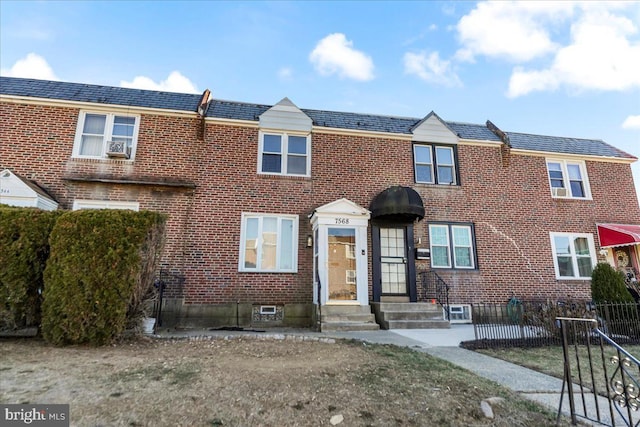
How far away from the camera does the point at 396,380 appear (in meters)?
4.00

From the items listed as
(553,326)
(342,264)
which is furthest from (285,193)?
(553,326)

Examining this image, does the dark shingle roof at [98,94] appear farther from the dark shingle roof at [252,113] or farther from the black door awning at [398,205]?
the black door awning at [398,205]

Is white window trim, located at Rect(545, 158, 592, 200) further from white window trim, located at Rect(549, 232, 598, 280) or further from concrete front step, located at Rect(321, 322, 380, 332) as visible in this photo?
concrete front step, located at Rect(321, 322, 380, 332)

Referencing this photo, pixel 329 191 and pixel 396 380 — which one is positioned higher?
pixel 329 191

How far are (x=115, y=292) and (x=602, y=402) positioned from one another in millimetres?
6758

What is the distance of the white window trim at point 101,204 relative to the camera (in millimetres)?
9227

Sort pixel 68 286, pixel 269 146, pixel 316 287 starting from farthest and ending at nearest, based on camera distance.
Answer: pixel 269 146 → pixel 316 287 → pixel 68 286

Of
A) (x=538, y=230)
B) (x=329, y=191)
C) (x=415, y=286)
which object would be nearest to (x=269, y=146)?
(x=329, y=191)

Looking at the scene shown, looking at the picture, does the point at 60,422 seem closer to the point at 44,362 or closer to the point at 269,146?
the point at 44,362

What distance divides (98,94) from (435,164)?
1117 centimetres

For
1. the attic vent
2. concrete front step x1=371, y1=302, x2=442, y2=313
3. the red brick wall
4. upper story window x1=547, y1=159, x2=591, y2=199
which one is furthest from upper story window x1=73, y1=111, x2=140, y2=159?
upper story window x1=547, y1=159, x2=591, y2=199

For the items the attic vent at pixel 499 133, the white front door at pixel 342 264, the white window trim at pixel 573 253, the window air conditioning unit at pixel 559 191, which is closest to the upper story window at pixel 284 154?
the white front door at pixel 342 264

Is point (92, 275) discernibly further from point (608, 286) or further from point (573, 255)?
point (573, 255)

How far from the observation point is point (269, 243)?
32.7 feet
